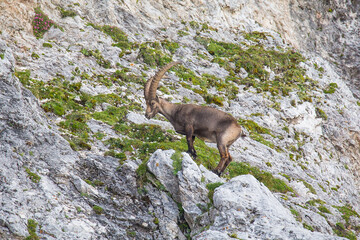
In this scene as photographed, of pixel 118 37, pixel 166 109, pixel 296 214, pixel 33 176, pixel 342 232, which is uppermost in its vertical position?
pixel 118 37

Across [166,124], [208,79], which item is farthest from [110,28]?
[166,124]

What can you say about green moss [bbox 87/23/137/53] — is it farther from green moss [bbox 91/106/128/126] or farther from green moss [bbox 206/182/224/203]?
green moss [bbox 206/182/224/203]

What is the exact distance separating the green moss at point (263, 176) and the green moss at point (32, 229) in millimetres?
8850

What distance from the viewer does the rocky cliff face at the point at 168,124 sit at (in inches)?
329

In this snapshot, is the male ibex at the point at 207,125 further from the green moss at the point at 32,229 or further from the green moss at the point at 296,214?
the green moss at the point at 32,229

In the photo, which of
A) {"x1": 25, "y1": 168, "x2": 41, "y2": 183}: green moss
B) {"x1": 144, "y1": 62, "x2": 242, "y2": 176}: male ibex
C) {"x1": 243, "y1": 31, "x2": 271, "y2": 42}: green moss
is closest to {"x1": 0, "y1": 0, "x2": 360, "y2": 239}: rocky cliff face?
{"x1": 25, "y1": 168, "x2": 41, "y2": 183}: green moss

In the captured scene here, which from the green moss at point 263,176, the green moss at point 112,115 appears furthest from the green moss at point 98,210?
the green moss at point 263,176

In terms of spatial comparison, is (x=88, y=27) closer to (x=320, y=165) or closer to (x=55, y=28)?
(x=55, y=28)

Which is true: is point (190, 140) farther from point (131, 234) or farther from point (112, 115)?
point (131, 234)

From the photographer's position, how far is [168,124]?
1673 centimetres

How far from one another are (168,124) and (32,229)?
10307mm

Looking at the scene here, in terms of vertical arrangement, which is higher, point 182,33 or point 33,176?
point 182,33

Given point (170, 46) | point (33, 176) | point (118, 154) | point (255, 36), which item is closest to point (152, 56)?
point (170, 46)

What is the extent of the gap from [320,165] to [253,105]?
20.0ft
